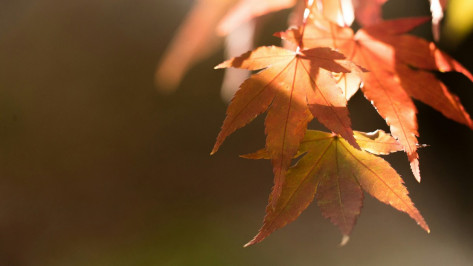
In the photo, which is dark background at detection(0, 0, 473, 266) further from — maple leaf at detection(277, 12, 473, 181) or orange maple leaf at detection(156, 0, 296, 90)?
maple leaf at detection(277, 12, 473, 181)

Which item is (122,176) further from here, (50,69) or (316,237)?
(316,237)

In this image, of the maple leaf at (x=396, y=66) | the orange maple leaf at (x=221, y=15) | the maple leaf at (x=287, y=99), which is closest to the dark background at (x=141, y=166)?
the orange maple leaf at (x=221, y=15)

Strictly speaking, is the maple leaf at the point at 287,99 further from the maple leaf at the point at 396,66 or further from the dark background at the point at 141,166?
the dark background at the point at 141,166

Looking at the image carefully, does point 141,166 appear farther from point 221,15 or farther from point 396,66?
point 396,66

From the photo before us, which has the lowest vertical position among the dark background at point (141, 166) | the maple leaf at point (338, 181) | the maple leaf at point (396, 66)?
the dark background at point (141, 166)

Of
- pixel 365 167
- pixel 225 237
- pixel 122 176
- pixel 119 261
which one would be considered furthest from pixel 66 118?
pixel 365 167

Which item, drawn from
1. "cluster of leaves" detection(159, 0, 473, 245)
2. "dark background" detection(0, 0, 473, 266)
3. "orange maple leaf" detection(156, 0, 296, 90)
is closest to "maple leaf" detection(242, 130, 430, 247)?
"cluster of leaves" detection(159, 0, 473, 245)
